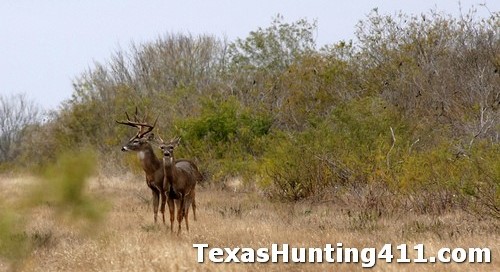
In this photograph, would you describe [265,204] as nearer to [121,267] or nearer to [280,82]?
[121,267]

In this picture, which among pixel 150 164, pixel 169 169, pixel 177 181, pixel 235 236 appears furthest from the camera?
pixel 150 164

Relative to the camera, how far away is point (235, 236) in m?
11.0

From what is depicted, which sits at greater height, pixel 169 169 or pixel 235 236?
pixel 169 169

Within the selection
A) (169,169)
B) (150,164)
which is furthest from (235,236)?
(150,164)

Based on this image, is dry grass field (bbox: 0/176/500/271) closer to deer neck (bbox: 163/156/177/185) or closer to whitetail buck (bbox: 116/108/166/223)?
whitetail buck (bbox: 116/108/166/223)

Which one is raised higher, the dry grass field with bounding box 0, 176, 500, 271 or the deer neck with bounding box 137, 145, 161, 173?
the deer neck with bounding box 137, 145, 161, 173

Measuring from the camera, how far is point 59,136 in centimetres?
3372

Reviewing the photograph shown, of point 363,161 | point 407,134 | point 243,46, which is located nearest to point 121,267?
point 363,161

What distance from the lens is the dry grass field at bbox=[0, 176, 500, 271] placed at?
28.3ft

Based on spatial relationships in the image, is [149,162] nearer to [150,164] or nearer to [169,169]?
[150,164]

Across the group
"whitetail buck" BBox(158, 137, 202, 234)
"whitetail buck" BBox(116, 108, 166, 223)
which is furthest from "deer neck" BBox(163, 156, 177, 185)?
"whitetail buck" BBox(116, 108, 166, 223)

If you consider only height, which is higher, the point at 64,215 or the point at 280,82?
the point at 280,82

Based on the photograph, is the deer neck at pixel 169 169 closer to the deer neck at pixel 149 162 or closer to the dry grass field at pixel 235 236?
the dry grass field at pixel 235 236

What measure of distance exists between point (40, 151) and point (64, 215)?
2640cm
